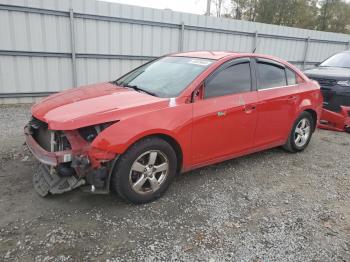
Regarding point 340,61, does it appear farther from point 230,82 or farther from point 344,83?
point 230,82

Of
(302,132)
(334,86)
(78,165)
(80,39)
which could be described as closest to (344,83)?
(334,86)

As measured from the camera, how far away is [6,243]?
103 inches

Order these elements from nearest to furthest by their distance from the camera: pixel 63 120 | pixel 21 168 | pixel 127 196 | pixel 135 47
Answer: pixel 63 120 → pixel 127 196 → pixel 21 168 → pixel 135 47

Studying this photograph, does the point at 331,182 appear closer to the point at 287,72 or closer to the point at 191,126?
the point at 287,72

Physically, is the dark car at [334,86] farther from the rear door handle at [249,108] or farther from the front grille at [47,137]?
the front grille at [47,137]

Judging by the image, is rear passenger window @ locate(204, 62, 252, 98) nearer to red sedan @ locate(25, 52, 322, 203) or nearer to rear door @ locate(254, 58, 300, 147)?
red sedan @ locate(25, 52, 322, 203)

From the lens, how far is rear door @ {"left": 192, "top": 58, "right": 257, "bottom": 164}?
Result: 11.8ft

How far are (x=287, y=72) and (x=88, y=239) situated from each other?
373cm

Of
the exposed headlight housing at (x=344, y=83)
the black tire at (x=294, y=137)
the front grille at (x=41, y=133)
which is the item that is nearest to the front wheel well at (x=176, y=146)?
the front grille at (x=41, y=133)

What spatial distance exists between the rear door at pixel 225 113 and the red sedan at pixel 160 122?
0.01 meters

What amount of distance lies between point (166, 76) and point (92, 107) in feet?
3.84

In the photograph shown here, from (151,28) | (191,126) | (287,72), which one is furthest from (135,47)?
(191,126)

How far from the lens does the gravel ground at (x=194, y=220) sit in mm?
2643

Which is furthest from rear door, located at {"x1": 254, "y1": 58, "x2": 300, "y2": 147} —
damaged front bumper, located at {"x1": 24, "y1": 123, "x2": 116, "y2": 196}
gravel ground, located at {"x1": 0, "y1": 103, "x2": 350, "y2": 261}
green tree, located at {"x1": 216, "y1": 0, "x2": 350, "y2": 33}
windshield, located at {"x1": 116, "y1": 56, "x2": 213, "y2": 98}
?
green tree, located at {"x1": 216, "y1": 0, "x2": 350, "y2": 33}
